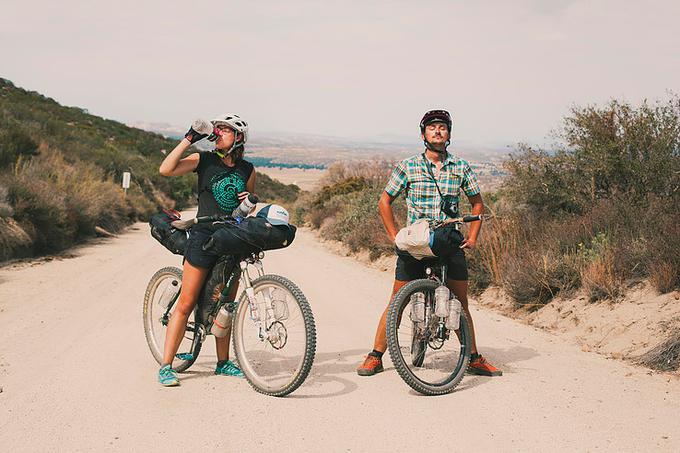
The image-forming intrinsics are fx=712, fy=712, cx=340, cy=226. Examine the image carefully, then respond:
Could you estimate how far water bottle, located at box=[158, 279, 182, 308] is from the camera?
6.57m

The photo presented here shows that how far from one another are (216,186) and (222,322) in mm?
1147

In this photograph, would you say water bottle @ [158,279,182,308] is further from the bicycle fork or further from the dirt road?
the bicycle fork

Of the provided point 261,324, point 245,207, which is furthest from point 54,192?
point 261,324

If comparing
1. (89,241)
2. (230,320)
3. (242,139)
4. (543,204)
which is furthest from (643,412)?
(89,241)

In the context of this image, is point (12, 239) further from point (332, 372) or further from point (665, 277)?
point (665, 277)

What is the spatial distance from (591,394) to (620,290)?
10.5ft

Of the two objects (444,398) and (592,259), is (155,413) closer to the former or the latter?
(444,398)

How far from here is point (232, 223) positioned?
19.0 feet

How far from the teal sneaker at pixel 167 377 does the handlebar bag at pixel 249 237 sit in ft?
3.74

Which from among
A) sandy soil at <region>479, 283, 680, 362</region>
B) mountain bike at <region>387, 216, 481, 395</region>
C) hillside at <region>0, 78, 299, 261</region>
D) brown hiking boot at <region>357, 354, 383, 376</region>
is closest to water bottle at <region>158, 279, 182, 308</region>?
brown hiking boot at <region>357, 354, 383, 376</region>

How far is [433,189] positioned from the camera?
625 cm

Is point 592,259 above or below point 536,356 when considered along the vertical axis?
above

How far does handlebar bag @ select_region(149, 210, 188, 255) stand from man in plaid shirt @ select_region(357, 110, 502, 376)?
176 cm

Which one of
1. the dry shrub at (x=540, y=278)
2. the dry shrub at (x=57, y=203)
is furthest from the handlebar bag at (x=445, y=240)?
the dry shrub at (x=57, y=203)
